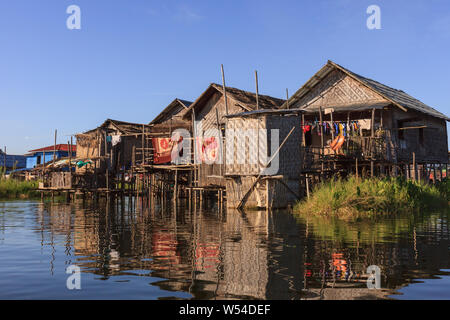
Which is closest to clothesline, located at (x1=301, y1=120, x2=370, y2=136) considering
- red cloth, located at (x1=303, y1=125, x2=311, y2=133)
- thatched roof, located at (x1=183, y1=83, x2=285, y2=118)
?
red cloth, located at (x1=303, y1=125, x2=311, y2=133)

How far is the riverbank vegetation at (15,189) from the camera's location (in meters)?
26.0

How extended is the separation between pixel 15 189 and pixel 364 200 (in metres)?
21.5

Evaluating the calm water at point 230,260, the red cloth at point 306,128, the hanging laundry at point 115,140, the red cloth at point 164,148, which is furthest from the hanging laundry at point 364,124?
the hanging laundry at point 115,140

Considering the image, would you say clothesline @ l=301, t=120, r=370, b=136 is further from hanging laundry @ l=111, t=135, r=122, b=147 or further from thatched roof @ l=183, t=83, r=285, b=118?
hanging laundry @ l=111, t=135, r=122, b=147

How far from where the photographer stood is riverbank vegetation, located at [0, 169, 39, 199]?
25984 millimetres

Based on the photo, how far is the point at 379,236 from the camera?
30.1ft

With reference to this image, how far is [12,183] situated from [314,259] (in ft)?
80.6

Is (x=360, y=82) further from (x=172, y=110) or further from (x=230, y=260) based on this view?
(x=230, y=260)

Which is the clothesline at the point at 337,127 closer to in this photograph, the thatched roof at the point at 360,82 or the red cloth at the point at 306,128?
the red cloth at the point at 306,128

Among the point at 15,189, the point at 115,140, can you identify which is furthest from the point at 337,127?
the point at 15,189

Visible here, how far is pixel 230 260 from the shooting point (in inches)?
267

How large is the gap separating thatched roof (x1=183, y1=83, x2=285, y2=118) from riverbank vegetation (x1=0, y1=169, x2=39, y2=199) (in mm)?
11054
